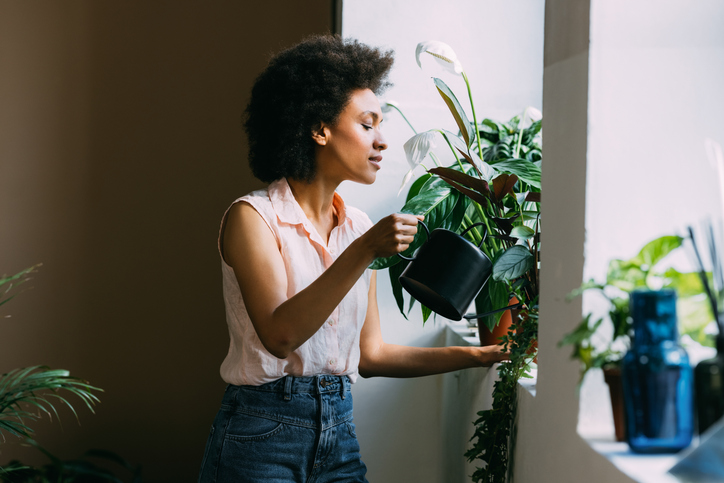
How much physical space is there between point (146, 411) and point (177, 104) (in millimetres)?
1248

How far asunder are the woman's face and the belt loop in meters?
0.43

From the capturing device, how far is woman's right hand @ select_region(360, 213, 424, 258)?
1017 mm

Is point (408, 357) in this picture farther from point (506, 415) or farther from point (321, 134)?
point (321, 134)

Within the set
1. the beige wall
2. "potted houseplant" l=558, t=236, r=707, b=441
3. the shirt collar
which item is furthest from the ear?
the beige wall

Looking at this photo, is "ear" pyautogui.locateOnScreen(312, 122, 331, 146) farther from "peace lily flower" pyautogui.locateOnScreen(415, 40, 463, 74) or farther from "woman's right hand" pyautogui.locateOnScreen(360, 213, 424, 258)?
"woman's right hand" pyautogui.locateOnScreen(360, 213, 424, 258)

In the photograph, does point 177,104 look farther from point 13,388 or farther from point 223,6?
point 13,388

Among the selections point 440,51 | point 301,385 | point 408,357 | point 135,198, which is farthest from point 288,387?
point 135,198

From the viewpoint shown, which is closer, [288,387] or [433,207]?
[288,387]

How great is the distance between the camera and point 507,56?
1797 millimetres

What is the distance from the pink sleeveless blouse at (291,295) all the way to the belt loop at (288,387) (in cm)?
1

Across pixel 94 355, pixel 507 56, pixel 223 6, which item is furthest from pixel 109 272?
pixel 507 56

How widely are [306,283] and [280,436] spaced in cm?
30

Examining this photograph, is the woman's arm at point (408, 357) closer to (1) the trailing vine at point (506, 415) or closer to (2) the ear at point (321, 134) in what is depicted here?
(1) the trailing vine at point (506, 415)

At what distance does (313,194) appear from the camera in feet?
4.51
